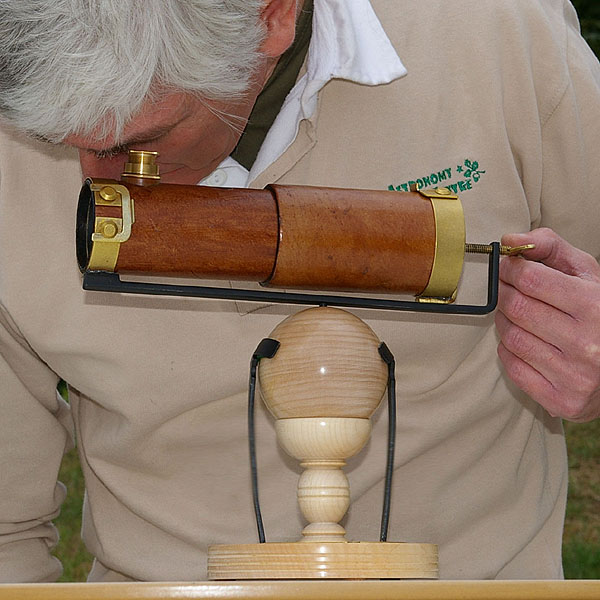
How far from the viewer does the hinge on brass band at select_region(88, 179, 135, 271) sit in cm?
105

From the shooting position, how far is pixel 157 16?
1088mm

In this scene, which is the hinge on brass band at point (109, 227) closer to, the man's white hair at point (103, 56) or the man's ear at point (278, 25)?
the man's white hair at point (103, 56)

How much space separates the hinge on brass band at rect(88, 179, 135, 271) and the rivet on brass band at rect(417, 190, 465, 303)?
0.99ft

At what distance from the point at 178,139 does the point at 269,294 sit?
0.24 metres

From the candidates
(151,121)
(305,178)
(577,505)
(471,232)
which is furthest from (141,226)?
(577,505)

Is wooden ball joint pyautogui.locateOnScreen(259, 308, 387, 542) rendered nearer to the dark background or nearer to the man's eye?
the man's eye

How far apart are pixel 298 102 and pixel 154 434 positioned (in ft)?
1.61

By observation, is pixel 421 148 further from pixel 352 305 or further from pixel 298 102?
pixel 352 305

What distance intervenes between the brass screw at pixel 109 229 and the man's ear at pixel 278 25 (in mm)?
339

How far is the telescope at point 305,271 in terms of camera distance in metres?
1.05

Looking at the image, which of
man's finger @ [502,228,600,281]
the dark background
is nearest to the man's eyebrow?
man's finger @ [502,228,600,281]

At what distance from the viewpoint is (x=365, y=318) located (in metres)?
1.50

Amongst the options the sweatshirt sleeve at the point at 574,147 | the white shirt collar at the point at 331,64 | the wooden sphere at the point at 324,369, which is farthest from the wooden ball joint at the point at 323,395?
the sweatshirt sleeve at the point at 574,147

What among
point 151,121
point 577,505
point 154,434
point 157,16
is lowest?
point 577,505
